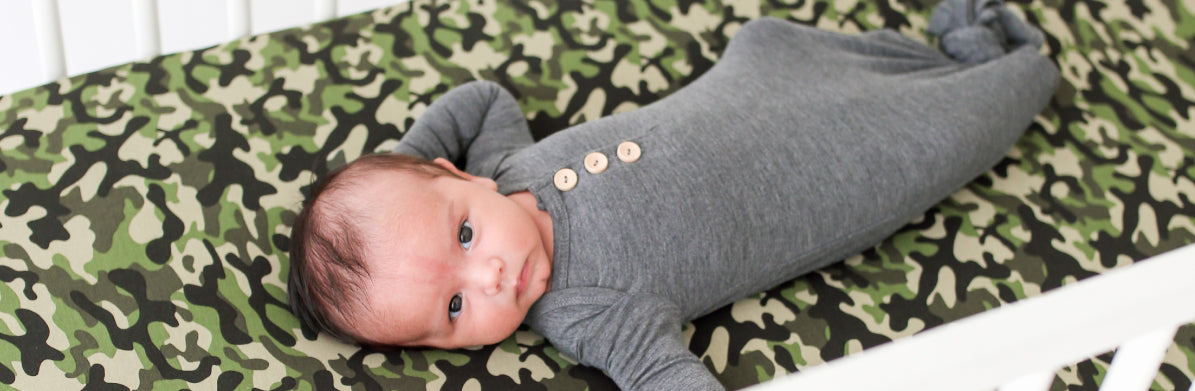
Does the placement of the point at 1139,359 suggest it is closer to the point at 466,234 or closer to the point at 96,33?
the point at 466,234

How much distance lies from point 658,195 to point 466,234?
200 mm

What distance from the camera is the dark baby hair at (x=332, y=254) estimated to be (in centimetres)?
86

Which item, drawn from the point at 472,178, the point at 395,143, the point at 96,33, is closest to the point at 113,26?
the point at 96,33

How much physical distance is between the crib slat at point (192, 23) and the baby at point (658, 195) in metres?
0.58

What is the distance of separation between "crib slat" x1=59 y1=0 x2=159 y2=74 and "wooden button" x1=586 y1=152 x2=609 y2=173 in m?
0.73

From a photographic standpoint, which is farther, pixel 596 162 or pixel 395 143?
pixel 395 143

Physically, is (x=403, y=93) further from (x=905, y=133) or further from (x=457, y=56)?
(x=905, y=133)

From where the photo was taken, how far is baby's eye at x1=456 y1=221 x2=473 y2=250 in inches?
35.7

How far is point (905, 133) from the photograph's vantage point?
43.1 inches

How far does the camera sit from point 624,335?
3.01 feet

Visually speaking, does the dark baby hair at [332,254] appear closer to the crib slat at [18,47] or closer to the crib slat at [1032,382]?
the crib slat at [1032,382]

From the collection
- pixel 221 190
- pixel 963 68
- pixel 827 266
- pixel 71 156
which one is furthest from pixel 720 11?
pixel 71 156

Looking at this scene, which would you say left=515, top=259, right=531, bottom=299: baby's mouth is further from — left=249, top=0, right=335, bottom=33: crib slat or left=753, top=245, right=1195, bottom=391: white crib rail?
left=249, top=0, right=335, bottom=33: crib slat

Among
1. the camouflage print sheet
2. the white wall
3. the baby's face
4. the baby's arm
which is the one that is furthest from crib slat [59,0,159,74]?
the baby's face
